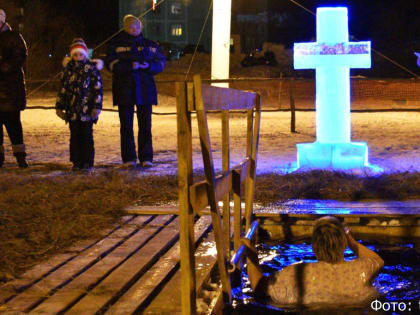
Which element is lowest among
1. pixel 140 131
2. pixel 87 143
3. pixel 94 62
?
pixel 87 143

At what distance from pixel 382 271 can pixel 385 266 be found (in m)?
0.13

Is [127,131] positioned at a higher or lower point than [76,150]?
higher

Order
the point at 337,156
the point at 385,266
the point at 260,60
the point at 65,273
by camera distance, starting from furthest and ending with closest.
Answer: the point at 260,60 → the point at 337,156 → the point at 385,266 → the point at 65,273

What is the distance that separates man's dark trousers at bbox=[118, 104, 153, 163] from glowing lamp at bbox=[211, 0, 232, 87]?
6734 millimetres

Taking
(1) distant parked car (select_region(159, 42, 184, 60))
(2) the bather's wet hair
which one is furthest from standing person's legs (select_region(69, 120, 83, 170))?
(1) distant parked car (select_region(159, 42, 184, 60))

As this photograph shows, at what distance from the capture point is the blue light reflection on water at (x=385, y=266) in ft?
13.9

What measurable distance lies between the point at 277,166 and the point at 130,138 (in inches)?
75.7

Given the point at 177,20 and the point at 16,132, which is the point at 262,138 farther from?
the point at 177,20

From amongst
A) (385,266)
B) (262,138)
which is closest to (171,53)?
(262,138)

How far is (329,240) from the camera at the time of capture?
356cm

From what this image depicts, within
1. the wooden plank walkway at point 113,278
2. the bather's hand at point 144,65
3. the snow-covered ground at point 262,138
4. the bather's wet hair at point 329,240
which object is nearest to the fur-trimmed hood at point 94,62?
the bather's hand at point 144,65

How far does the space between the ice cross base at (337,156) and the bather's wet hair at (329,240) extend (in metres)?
4.05

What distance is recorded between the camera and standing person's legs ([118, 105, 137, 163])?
8120 mm

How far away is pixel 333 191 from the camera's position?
21.1 ft
